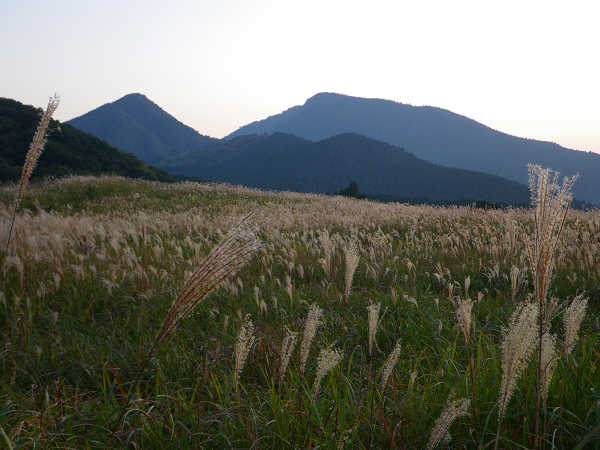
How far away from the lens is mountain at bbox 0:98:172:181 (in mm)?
45188

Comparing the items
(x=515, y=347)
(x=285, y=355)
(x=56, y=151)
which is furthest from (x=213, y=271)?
(x=56, y=151)

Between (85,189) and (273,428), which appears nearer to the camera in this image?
(273,428)

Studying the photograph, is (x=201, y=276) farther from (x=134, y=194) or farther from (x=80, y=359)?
(x=134, y=194)

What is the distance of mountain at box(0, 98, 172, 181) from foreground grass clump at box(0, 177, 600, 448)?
144 feet

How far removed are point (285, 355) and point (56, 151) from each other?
185ft

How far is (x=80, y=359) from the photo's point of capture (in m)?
2.99

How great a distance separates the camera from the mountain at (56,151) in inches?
1779

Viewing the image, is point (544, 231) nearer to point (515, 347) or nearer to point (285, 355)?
point (515, 347)

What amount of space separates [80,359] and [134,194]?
14.7 m

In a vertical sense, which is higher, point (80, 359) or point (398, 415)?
point (398, 415)

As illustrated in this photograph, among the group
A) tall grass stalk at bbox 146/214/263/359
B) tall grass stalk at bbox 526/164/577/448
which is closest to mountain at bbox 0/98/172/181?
tall grass stalk at bbox 146/214/263/359

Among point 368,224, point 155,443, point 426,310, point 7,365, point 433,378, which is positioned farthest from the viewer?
point 368,224

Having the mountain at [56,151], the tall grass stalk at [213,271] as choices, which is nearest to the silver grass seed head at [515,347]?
the tall grass stalk at [213,271]

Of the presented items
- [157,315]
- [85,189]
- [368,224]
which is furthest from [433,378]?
[85,189]
